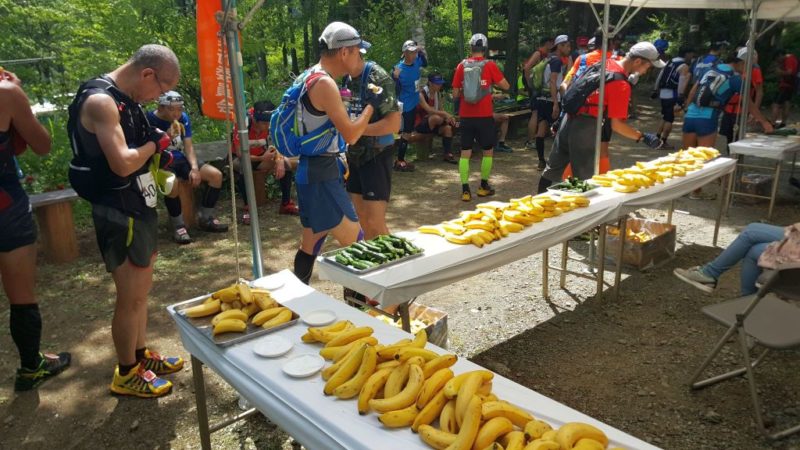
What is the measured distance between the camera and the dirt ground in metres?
3.33

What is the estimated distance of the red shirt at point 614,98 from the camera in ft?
18.3

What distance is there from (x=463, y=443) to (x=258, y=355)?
1.00 m

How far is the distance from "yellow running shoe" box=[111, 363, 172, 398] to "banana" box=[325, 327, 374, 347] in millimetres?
1744

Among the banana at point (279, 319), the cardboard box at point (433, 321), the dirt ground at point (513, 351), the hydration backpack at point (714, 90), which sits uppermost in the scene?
the hydration backpack at point (714, 90)

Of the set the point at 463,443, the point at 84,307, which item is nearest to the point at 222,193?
the point at 84,307

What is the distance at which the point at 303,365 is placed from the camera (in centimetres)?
223

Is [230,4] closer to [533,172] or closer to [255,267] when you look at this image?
[255,267]

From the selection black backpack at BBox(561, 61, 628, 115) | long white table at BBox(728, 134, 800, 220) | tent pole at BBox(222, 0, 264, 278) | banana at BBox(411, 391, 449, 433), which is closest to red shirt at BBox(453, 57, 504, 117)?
black backpack at BBox(561, 61, 628, 115)

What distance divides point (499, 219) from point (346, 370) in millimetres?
2126

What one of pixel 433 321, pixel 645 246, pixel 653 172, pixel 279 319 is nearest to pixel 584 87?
pixel 653 172

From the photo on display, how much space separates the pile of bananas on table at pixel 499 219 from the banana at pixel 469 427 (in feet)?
6.02

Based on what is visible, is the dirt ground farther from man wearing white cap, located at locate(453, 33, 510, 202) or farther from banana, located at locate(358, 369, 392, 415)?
man wearing white cap, located at locate(453, 33, 510, 202)

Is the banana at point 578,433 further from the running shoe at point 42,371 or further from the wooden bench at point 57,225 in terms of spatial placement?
the wooden bench at point 57,225

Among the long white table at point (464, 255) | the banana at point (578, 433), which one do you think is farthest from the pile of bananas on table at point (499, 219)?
the banana at point (578, 433)
